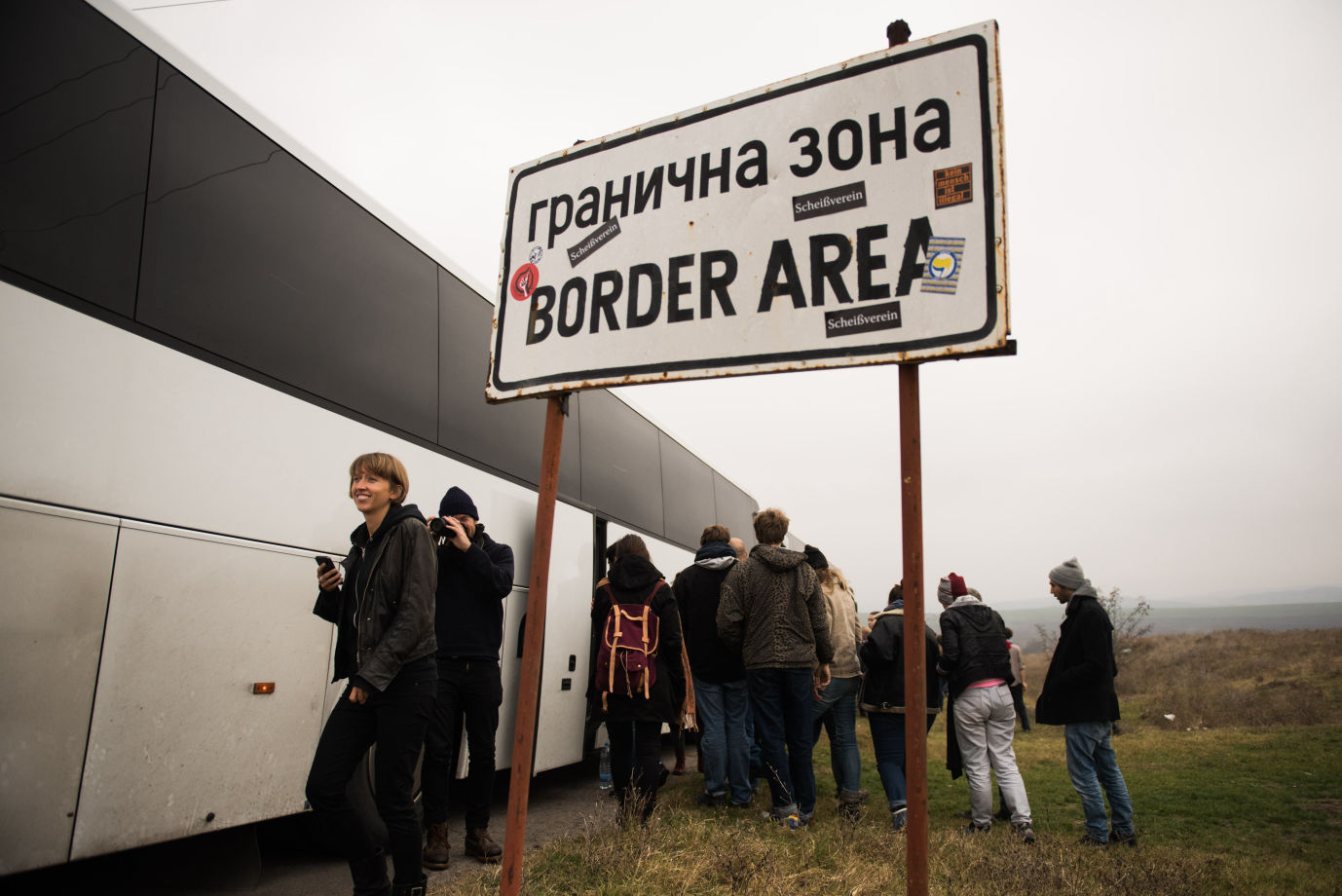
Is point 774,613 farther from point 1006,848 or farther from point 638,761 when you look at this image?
point 1006,848

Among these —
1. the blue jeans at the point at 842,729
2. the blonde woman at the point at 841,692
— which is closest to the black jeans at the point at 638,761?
the blonde woman at the point at 841,692

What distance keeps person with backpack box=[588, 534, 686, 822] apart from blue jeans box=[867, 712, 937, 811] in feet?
5.09

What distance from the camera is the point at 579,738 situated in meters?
6.48

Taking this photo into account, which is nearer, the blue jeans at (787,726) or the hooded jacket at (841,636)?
the blue jeans at (787,726)

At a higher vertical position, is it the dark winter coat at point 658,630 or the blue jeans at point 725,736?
the dark winter coat at point 658,630

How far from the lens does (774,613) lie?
17.0 ft

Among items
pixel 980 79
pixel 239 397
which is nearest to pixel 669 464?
pixel 239 397

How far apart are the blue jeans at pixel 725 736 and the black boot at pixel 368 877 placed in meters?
2.98

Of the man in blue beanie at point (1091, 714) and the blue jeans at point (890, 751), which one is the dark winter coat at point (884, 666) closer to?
the blue jeans at point (890, 751)

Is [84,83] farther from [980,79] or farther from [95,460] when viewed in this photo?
[980,79]

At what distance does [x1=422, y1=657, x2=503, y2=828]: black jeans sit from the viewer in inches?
168

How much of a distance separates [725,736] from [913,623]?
3953mm

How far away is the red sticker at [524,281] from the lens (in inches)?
112

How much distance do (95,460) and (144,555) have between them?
0.42m
